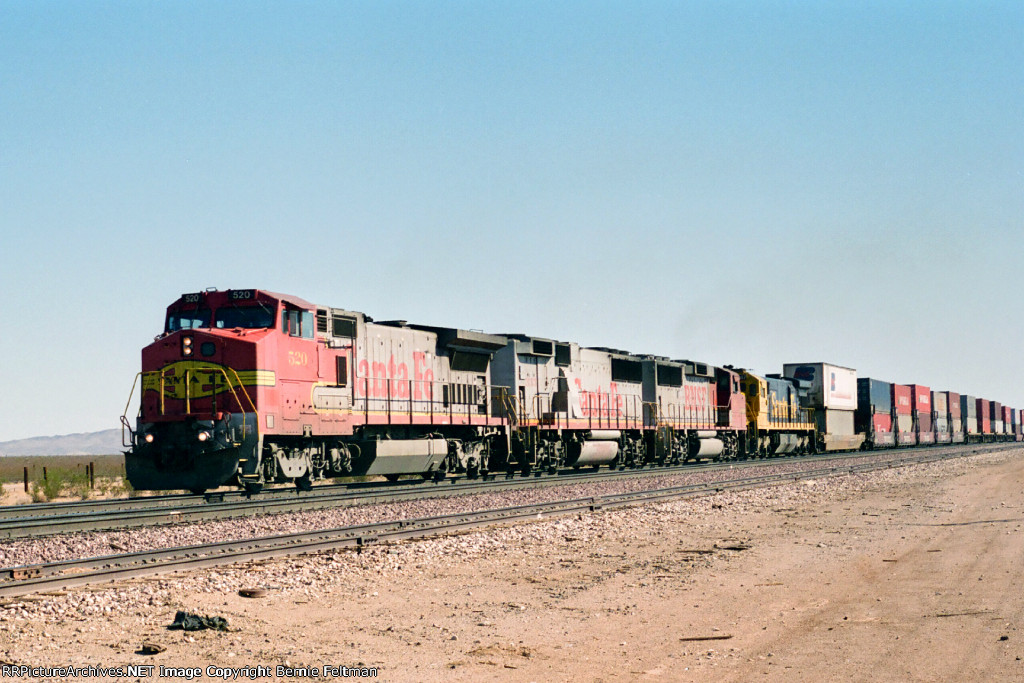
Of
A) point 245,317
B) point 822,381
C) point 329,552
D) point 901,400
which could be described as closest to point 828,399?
point 822,381

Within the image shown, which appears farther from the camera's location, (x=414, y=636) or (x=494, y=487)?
(x=494, y=487)

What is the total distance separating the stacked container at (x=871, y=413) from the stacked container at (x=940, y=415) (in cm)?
1193

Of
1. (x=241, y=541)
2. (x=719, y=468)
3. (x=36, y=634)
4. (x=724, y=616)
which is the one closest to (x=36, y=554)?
(x=241, y=541)

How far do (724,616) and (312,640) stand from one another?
366 centimetres

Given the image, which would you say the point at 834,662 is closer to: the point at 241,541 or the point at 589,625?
the point at 589,625

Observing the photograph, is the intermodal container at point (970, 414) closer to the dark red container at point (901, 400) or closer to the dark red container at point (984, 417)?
the dark red container at point (984, 417)

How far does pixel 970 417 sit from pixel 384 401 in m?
66.5

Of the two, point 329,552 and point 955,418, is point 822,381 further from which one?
point 329,552

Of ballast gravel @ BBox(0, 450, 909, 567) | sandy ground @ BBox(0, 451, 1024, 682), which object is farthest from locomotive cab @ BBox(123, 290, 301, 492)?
sandy ground @ BBox(0, 451, 1024, 682)

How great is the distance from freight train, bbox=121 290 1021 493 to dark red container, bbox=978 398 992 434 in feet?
149

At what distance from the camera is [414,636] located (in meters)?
8.12

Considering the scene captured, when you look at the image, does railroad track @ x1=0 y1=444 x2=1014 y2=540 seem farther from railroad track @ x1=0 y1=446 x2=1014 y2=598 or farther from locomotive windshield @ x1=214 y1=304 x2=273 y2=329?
locomotive windshield @ x1=214 y1=304 x2=273 y2=329

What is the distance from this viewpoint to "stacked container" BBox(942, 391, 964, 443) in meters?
72.1

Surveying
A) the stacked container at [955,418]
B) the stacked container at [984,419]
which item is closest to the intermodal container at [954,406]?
the stacked container at [955,418]
